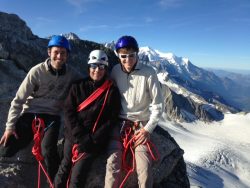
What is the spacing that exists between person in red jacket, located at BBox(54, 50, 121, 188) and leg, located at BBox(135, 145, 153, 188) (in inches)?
40.8

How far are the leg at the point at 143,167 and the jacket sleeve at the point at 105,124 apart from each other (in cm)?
105

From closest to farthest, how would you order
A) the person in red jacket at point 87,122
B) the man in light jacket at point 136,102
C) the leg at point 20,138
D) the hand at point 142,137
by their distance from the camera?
the person in red jacket at point 87,122 → the man in light jacket at point 136,102 → the hand at point 142,137 → the leg at point 20,138

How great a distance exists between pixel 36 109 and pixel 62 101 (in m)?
0.87

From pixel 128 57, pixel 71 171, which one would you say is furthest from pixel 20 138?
pixel 128 57

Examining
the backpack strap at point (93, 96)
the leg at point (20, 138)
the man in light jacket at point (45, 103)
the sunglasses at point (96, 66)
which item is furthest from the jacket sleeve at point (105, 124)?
the leg at point (20, 138)

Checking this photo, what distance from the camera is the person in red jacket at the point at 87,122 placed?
865 cm

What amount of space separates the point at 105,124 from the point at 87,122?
520 mm

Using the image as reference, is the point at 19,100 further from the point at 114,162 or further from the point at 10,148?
the point at 114,162

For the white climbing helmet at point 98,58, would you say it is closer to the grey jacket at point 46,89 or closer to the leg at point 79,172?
the grey jacket at point 46,89

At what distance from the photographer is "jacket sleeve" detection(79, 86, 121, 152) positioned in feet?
28.5

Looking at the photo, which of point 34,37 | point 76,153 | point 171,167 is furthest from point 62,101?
point 34,37

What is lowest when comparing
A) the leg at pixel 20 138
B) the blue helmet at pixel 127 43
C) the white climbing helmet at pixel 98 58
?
the leg at pixel 20 138

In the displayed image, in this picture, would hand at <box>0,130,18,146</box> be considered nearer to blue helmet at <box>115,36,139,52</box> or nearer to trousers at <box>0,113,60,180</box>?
trousers at <box>0,113,60,180</box>

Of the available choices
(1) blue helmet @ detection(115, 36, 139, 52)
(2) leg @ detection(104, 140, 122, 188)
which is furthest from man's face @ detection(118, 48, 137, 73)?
(2) leg @ detection(104, 140, 122, 188)
